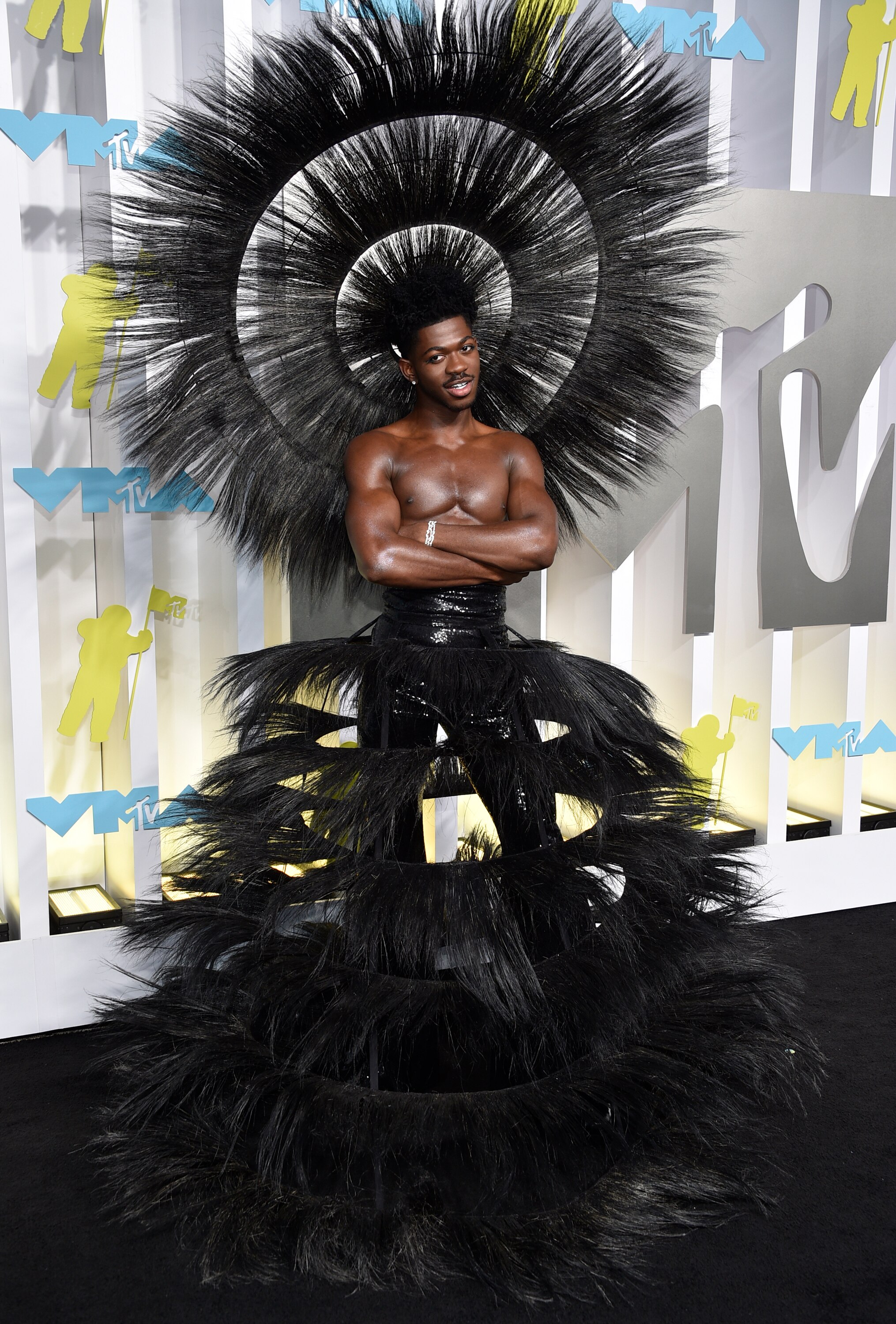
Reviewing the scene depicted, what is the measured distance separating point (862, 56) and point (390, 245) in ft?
7.36

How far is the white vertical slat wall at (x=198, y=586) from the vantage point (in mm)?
2984

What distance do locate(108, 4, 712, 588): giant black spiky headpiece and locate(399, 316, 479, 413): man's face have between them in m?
0.20

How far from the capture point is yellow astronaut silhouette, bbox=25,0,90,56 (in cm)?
280

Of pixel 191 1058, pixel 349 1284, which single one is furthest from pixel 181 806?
pixel 349 1284

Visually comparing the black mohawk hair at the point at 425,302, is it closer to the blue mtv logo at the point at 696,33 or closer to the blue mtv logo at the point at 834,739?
the blue mtv logo at the point at 696,33

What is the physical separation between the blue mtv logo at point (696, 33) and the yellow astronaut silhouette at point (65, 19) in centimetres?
146

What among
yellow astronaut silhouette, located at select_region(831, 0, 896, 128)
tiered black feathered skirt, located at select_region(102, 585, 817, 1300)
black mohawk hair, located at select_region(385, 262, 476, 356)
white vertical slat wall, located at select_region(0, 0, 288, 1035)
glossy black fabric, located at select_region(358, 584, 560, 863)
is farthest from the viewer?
yellow astronaut silhouette, located at select_region(831, 0, 896, 128)

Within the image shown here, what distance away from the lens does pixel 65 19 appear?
282cm

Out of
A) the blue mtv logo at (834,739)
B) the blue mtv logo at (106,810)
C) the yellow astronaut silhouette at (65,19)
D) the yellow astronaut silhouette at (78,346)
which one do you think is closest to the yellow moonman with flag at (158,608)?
the blue mtv logo at (106,810)

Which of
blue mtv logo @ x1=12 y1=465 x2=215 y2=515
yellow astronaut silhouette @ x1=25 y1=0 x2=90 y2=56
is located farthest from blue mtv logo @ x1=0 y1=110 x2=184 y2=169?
blue mtv logo @ x1=12 y1=465 x2=215 y2=515

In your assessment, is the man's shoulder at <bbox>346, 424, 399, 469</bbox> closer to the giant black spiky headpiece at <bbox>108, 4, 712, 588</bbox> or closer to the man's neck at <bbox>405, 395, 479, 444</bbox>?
the man's neck at <bbox>405, 395, 479, 444</bbox>

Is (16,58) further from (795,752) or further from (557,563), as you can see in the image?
(795,752)

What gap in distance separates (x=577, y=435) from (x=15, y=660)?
156 centimetres

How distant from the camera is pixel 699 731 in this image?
3.78m
